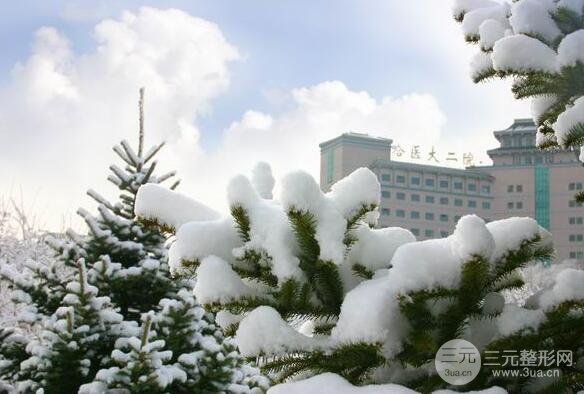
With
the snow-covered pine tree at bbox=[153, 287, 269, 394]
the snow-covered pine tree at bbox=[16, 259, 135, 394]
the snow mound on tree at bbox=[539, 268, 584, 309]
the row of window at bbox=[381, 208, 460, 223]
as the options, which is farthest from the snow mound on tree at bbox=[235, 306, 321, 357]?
the row of window at bbox=[381, 208, 460, 223]

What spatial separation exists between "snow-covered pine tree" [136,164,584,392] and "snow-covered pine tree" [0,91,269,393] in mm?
2476

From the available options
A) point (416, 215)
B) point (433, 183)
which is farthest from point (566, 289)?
point (433, 183)

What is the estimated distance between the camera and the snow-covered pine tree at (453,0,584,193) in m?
2.69

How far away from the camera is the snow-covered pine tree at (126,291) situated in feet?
16.7

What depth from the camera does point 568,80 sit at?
280 cm

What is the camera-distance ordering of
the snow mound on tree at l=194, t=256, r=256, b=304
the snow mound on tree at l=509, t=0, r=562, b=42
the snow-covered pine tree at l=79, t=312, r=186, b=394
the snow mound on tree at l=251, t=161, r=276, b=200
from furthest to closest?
the snow-covered pine tree at l=79, t=312, r=186, b=394 → the snow mound on tree at l=251, t=161, r=276, b=200 → the snow mound on tree at l=509, t=0, r=562, b=42 → the snow mound on tree at l=194, t=256, r=256, b=304

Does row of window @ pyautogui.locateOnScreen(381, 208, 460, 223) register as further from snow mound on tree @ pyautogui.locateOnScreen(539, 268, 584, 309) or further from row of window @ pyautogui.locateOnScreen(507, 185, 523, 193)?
snow mound on tree @ pyautogui.locateOnScreen(539, 268, 584, 309)

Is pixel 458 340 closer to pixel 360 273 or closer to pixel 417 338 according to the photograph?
pixel 417 338

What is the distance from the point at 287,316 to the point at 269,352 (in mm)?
178

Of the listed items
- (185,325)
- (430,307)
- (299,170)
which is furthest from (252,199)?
(185,325)

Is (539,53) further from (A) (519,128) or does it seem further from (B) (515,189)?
(A) (519,128)

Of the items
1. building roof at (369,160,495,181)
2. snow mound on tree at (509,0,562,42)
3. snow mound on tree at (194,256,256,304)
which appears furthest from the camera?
building roof at (369,160,495,181)

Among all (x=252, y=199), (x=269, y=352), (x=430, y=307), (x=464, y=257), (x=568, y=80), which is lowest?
(x=269, y=352)

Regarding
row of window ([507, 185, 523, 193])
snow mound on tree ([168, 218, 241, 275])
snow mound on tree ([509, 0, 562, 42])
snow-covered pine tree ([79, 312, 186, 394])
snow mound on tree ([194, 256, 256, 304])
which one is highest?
row of window ([507, 185, 523, 193])
